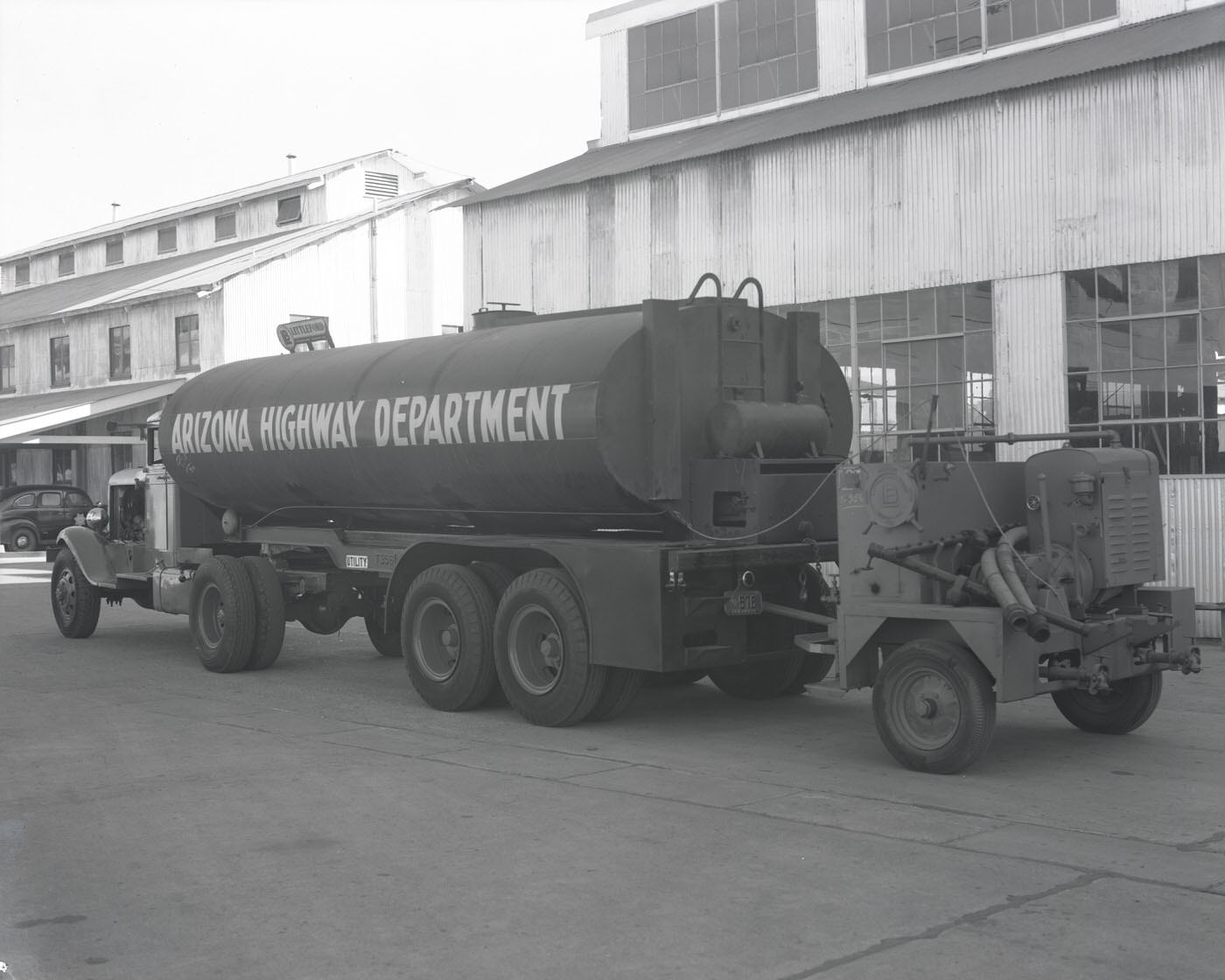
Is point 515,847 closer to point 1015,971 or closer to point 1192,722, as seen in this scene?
point 1015,971

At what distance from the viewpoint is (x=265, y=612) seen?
46.6ft

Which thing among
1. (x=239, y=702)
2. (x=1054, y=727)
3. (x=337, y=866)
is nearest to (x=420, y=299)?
(x=239, y=702)

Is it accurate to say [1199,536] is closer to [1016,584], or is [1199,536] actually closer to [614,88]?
[1016,584]

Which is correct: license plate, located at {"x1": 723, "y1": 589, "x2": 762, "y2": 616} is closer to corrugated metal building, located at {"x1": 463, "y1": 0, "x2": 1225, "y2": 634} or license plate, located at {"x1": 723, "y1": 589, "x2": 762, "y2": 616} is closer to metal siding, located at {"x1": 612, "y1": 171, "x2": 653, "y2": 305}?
corrugated metal building, located at {"x1": 463, "y1": 0, "x2": 1225, "y2": 634}

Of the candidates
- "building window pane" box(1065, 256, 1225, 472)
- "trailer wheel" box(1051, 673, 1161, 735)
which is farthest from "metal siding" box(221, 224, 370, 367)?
"trailer wheel" box(1051, 673, 1161, 735)

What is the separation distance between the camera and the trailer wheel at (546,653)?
34.9ft

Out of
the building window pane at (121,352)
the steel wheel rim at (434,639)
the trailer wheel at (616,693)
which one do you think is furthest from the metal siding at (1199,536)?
the building window pane at (121,352)

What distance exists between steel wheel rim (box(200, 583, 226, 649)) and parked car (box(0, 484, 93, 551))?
24726mm

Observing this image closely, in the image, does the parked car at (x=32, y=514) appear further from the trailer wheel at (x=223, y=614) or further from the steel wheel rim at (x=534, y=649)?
the steel wheel rim at (x=534, y=649)

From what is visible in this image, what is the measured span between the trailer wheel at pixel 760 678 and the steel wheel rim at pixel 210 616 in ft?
17.4

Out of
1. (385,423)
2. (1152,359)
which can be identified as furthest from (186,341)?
(1152,359)

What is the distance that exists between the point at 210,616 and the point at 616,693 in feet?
18.2

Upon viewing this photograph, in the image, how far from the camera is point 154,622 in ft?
65.3

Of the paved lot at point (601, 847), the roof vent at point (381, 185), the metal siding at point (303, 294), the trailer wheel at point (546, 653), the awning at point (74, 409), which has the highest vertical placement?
the roof vent at point (381, 185)
